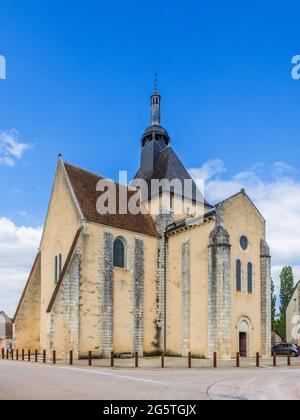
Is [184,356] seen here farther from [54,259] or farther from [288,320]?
[288,320]

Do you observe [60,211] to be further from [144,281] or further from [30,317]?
[30,317]

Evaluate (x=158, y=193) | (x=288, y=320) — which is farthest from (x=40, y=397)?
(x=288, y=320)

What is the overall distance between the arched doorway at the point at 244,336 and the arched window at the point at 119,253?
8.32m

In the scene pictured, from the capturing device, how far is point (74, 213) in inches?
1073

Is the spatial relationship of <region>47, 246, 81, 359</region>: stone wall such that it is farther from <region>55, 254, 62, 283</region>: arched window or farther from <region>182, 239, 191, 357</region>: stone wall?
<region>182, 239, 191, 357</region>: stone wall

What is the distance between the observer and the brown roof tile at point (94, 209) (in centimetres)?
2728

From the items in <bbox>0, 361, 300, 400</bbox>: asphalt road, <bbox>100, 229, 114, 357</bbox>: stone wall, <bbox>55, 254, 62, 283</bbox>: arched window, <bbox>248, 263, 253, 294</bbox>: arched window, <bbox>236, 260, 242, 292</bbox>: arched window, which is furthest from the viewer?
<bbox>55, 254, 62, 283</bbox>: arched window

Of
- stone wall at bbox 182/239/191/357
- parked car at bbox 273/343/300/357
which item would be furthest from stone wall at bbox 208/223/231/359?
parked car at bbox 273/343/300/357

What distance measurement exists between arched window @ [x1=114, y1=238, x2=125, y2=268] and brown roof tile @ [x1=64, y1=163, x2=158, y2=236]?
101 cm

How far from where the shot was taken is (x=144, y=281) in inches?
1144

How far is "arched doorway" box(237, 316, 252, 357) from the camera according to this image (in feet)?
88.1

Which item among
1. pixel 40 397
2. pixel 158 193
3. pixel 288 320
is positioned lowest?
pixel 288 320

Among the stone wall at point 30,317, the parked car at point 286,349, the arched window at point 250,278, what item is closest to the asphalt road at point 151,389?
the arched window at point 250,278

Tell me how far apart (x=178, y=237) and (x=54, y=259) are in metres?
8.57
